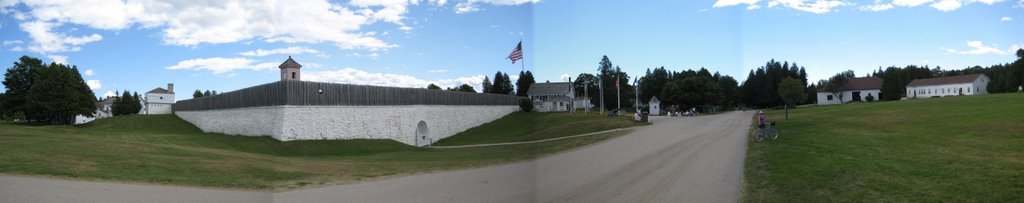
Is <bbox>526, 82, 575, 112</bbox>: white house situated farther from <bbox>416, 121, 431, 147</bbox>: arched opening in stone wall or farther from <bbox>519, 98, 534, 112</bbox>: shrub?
<bbox>416, 121, 431, 147</bbox>: arched opening in stone wall

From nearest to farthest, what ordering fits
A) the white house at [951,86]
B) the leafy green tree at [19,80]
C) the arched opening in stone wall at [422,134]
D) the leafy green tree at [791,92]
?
the arched opening in stone wall at [422,134], the leafy green tree at [19,80], the leafy green tree at [791,92], the white house at [951,86]

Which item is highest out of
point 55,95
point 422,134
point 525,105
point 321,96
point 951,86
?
point 951,86

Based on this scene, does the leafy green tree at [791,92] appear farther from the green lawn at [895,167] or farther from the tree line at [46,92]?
the tree line at [46,92]

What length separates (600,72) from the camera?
9306cm

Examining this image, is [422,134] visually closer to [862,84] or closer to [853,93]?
[853,93]

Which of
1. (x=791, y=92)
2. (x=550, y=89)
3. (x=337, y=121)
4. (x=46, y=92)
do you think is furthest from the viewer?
(x=550, y=89)

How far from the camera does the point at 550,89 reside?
84375 mm

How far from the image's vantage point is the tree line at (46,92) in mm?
52050

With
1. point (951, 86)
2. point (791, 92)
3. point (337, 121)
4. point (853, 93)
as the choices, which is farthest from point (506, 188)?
point (853, 93)

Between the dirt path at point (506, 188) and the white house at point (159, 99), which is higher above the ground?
the white house at point (159, 99)

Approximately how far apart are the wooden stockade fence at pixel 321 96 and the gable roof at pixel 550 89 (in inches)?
1232

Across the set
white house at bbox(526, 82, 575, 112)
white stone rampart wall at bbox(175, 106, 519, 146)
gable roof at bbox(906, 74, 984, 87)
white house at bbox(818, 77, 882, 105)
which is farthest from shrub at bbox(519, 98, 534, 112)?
gable roof at bbox(906, 74, 984, 87)

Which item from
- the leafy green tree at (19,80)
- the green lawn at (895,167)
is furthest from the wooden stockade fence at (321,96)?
the green lawn at (895,167)

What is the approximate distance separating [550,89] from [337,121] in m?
47.7
